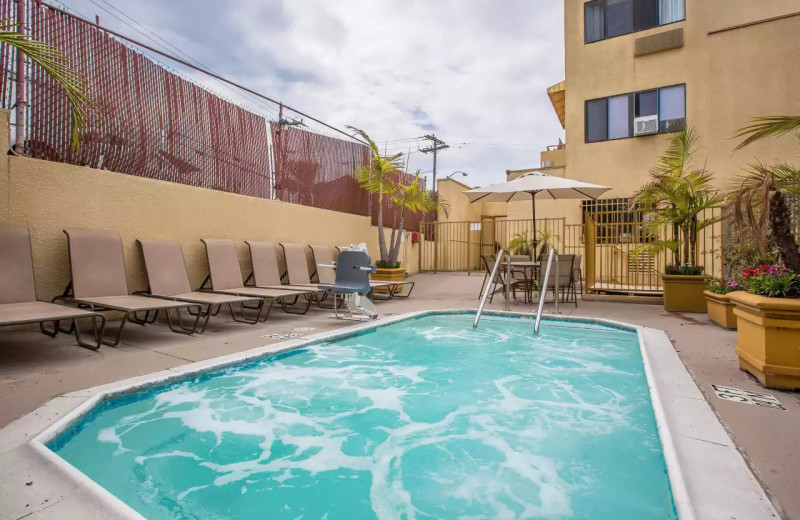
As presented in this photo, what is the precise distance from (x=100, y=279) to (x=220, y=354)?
6.55 feet

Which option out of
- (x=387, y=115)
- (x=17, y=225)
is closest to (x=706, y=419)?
(x=17, y=225)

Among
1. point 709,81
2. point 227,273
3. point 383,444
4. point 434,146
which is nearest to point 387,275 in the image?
point 227,273

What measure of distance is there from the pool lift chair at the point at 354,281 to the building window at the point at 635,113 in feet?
30.0

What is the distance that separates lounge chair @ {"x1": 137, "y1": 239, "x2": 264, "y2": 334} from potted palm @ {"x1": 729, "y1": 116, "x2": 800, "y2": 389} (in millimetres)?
5011

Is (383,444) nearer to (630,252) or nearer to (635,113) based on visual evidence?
(630,252)

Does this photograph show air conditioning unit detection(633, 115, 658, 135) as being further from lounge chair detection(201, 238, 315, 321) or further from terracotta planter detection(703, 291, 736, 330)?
lounge chair detection(201, 238, 315, 321)

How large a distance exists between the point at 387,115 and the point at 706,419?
14.6 meters

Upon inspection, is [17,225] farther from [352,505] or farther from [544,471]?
[544,471]

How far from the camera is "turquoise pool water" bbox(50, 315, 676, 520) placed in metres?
1.94

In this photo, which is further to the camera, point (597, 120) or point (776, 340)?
point (597, 120)

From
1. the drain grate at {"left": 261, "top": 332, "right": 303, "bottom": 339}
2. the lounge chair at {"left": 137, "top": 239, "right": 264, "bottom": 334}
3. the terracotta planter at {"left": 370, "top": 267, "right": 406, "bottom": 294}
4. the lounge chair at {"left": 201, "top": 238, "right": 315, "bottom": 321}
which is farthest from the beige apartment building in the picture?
the lounge chair at {"left": 137, "top": 239, "right": 264, "bottom": 334}

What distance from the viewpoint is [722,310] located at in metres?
5.48

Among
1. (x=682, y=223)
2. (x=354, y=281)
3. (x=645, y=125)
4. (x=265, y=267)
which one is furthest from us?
(x=645, y=125)

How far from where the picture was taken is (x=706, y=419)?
2383mm
